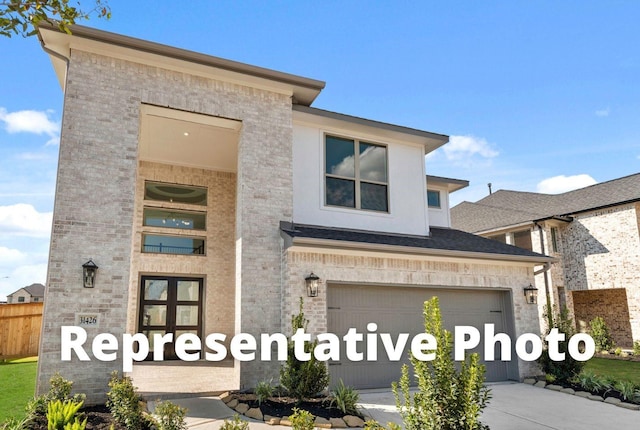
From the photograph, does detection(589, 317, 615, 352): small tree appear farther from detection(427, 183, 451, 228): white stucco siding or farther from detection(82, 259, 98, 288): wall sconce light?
detection(82, 259, 98, 288): wall sconce light

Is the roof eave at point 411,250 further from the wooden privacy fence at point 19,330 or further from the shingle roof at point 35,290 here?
the shingle roof at point 35,290

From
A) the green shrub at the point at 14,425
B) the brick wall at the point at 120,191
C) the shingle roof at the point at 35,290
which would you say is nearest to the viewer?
the green shrub at the point at 14,425

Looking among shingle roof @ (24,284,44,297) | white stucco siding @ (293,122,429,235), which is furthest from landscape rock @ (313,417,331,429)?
shingle roof @ (24,284,44,297)

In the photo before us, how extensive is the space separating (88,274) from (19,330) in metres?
8.80

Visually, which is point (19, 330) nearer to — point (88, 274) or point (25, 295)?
point (88, 274)

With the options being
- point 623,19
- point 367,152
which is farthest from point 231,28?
point 623,19

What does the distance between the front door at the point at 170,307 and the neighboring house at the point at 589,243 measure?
13268 mm

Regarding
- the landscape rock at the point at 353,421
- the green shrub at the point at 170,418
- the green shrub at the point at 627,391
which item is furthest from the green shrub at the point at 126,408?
the green shrub at the point at 627,391

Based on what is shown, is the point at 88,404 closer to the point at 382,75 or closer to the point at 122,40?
the point at 122,40

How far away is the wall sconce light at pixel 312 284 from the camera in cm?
Result: 861

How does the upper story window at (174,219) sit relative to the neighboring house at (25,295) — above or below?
above

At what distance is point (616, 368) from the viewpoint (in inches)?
522

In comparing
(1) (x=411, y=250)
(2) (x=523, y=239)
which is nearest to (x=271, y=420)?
(1) (x=411, y=250)

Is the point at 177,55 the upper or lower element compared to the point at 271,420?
upper
